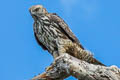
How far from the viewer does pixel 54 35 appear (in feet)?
33.9

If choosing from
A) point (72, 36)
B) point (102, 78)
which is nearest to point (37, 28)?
point (72, 36)

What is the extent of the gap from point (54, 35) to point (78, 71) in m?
3.04

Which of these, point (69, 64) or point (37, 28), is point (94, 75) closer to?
point (69, 64)

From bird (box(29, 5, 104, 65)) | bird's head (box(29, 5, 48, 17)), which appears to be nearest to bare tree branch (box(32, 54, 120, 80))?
bird (box(29, 5, 104, 65))

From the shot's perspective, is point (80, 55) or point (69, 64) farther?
point (80, 55)

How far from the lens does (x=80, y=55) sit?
10.3m

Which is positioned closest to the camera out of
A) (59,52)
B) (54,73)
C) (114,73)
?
(114,73)

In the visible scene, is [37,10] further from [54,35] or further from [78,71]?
[78,71]

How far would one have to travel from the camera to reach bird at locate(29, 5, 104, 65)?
10.3m

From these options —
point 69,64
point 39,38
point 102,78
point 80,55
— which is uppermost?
point 39,38

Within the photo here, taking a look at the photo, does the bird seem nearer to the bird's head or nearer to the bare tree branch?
the bird's head

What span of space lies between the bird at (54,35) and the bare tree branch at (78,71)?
7.81ft

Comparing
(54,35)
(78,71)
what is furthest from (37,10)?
(78,71)

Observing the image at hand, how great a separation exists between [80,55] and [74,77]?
277 centimetres
